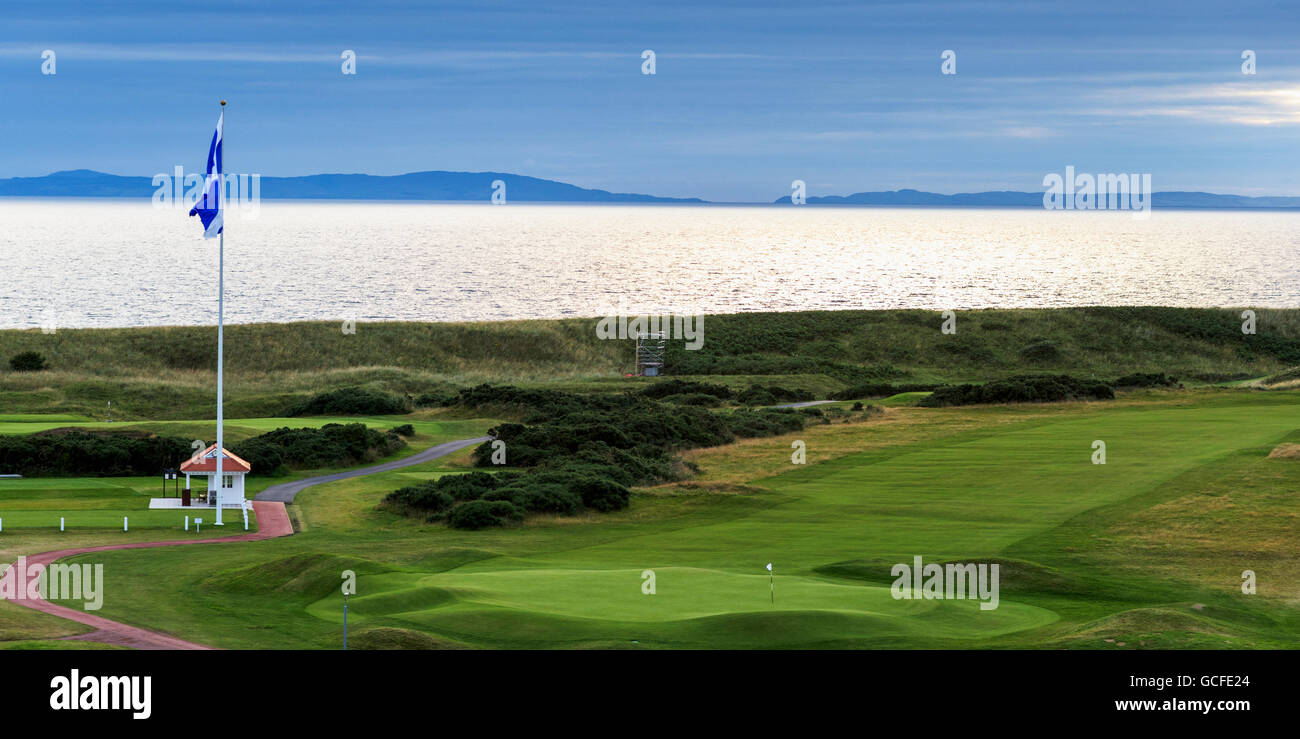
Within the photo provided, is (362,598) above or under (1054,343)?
under

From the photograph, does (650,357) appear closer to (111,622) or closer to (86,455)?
(86,455)

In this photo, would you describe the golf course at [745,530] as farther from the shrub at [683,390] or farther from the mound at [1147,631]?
the shrub at [683,390]

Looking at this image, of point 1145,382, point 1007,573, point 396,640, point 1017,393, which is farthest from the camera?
point 1145,382

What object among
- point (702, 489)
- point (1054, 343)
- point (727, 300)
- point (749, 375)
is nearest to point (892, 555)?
point (702, 489)

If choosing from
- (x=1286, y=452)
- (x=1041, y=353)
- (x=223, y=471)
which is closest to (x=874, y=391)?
(x=1041, y=353)

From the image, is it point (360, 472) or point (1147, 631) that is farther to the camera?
point (360, 472)
